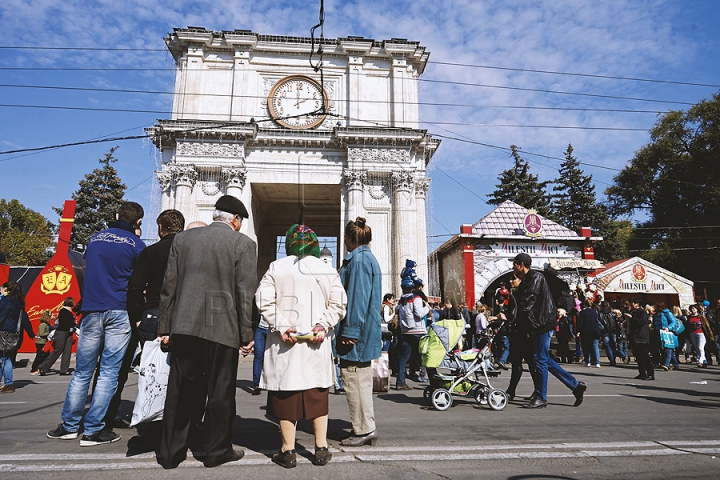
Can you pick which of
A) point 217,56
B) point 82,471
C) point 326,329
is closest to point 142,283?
point 82,471

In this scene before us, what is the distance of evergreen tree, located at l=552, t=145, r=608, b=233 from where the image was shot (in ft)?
148

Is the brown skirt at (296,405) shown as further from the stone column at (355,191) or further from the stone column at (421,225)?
the stone column at (355,191)

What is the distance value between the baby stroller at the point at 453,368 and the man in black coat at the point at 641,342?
5.82 m

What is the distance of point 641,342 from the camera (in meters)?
10.5

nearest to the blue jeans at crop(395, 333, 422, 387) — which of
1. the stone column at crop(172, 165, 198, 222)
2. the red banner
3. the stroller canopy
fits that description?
the stroller canopy

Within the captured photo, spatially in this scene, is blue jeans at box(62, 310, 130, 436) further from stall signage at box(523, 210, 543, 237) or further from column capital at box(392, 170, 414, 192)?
stall signage at box(523, 210, 543, 237)

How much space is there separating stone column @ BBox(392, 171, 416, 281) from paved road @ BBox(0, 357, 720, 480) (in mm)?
15955

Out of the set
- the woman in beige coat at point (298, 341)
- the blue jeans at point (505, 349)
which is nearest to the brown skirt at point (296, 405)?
the woman in beige coat at point (298, 341)

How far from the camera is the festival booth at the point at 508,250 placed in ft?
79.4

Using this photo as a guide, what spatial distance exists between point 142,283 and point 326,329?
193 centimetres

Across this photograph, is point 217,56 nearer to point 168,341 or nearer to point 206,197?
point 206,197

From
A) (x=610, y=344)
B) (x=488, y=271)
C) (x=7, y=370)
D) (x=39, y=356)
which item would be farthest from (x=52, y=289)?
(x=610, y=344)

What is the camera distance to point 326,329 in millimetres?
3656

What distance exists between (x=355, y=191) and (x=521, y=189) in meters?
25.5
